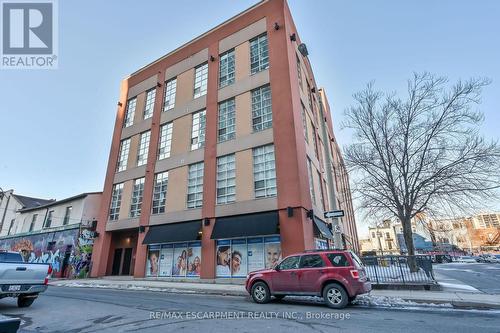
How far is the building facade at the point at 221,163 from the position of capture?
16.5 meters

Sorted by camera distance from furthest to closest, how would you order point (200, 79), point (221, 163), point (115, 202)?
point (115, 202), point (200, 79), point (221, 163)

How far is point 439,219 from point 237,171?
42.2 ft

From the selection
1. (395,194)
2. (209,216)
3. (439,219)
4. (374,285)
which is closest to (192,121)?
(209,216)

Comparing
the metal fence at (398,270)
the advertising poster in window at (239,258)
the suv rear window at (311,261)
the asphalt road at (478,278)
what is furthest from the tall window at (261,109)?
the asphalt road at (478,278)

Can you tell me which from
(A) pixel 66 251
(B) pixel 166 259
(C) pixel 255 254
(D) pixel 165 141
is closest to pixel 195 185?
(B) pixel 166 259

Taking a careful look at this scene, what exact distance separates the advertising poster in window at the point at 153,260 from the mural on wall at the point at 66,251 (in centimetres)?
786

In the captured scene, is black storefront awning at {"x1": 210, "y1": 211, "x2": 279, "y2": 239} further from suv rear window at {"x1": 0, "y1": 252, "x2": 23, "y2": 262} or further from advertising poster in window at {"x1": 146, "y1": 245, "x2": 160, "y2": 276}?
suv rear window at {"x1": 0, "y1": 252, "x2": 23, "y2": 262}

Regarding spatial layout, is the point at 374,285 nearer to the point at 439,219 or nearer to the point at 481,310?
the point at 481,310

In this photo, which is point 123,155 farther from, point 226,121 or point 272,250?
point 272,250

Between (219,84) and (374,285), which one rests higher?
(219,84)

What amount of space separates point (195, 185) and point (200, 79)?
9894mm

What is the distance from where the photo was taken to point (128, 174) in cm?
2481

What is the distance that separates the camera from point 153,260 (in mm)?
20344

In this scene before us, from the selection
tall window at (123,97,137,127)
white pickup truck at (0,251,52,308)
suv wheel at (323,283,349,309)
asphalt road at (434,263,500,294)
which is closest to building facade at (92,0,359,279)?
tall window at (123,97,137,127)
